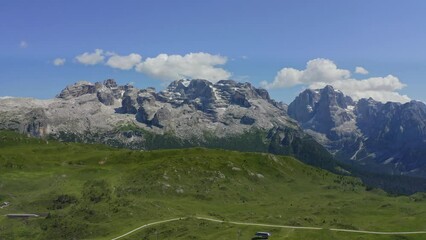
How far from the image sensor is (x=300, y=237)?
19450 centimetres

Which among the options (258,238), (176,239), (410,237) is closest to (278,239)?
(258,238)

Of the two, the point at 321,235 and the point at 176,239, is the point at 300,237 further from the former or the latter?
the point at 176,239

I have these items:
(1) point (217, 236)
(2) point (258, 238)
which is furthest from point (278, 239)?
(1) point (217, 236)

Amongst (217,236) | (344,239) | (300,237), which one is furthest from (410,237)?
(217,236)

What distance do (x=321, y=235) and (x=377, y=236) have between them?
24.4m

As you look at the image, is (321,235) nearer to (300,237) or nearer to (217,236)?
(300,237)

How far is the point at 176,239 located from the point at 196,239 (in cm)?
877

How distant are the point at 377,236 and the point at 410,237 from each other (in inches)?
533

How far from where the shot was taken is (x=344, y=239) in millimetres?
196250

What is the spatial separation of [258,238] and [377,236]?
51.9m

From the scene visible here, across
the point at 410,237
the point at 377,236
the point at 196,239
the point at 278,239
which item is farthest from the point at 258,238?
the point at 410,237

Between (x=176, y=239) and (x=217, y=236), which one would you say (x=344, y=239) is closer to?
(x=217, y=236)

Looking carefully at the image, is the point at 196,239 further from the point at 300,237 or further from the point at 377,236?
the point at 377,236

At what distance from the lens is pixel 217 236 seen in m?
Result: 199
